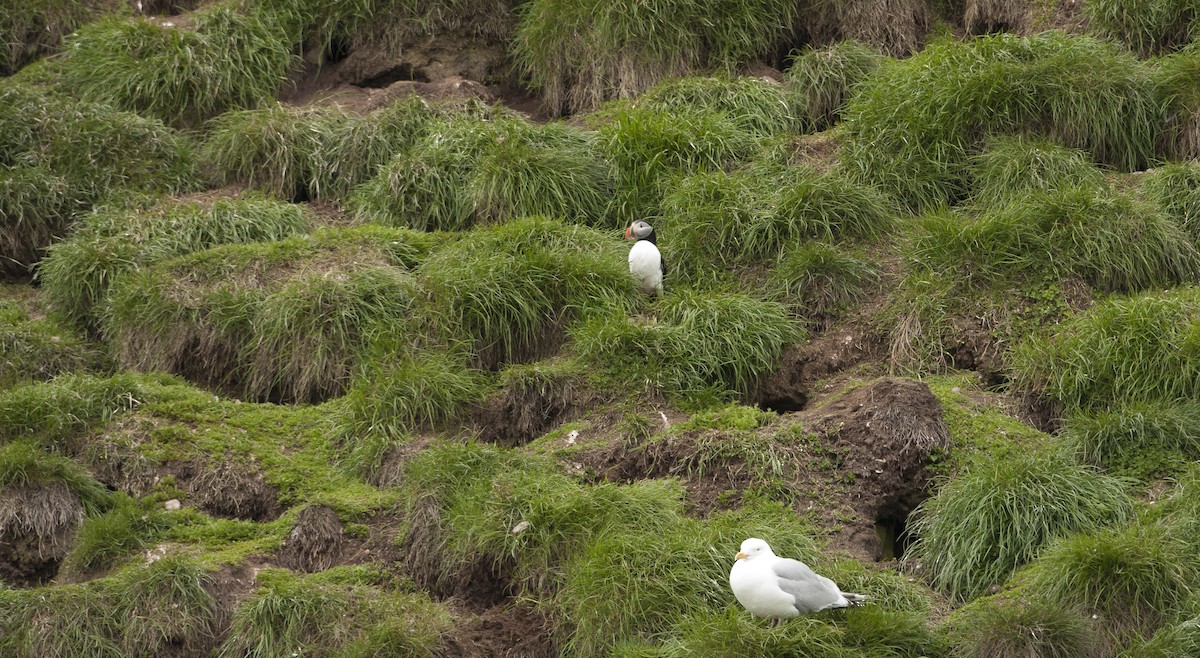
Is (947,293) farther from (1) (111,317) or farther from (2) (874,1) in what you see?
(1) (111,317)

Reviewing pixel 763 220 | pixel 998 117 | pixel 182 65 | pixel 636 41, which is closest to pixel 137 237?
pixel 182 65

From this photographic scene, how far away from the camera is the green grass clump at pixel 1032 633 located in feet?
23.3

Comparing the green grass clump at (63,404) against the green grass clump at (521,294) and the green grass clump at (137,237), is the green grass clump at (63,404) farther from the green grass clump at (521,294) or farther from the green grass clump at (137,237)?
the green grass clump at (521,294)

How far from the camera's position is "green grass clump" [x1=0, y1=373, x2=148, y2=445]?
934 centimetres

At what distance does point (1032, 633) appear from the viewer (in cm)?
711

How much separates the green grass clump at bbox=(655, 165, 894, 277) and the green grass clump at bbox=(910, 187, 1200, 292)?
681 millimetres

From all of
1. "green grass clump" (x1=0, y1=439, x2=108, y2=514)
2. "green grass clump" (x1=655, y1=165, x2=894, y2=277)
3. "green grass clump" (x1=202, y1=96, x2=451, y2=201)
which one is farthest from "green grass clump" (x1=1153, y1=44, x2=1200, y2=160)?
"green grass clump" (x1=0, y1=439, x2=108, y2=514)

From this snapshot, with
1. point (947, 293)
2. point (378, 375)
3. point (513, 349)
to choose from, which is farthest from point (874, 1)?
point (378, 375)

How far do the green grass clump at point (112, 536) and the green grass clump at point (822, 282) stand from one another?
13.7 ft

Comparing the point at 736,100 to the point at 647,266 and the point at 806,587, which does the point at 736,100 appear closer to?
the point at 647,266

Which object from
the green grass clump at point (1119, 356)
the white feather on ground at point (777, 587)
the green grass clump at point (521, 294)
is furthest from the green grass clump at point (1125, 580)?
the green grass clump at point (521, 294)

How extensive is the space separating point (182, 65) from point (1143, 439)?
26.5ft

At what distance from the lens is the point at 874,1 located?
41.1 ft

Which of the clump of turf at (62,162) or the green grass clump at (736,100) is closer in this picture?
the clump of turf at (62,162)
